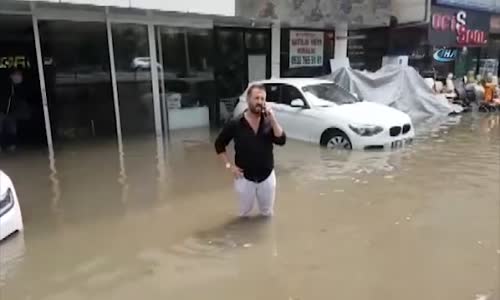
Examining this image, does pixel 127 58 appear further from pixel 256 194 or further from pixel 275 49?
pixel 256 194

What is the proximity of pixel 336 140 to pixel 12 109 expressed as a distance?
7.03 meters

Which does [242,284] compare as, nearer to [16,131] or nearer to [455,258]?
[455,258]

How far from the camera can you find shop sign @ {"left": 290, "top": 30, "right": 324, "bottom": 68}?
52.6 ft

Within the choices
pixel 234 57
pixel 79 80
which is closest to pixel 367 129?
pixel 234 57

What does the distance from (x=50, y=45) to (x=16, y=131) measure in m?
2.08

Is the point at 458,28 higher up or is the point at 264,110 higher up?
the point at 458,28

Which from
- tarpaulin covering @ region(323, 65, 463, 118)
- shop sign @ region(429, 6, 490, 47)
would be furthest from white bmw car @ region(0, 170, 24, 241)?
shop sign @ region(429, 6, 490, 47)

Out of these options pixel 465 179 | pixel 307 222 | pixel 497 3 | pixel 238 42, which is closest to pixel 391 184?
pixel 465 179

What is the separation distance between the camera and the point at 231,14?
11.9 meters

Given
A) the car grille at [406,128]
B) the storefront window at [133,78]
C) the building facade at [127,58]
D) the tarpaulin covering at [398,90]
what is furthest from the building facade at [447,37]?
the storefront window at [133,78]

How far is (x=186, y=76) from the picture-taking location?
14.1m

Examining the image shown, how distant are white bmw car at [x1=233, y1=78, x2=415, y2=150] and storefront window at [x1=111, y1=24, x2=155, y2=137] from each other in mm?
3153

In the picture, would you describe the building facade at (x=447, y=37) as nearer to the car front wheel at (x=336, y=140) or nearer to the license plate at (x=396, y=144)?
the license plate at (x=396, y=144)

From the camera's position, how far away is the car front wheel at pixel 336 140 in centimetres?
985
